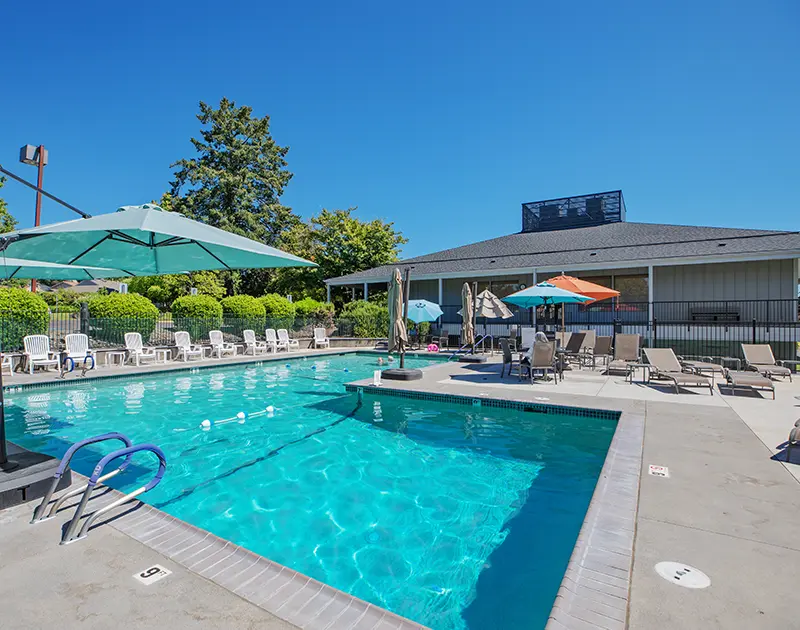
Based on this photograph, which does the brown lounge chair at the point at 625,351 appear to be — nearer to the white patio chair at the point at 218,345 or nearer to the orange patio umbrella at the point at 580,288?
the orange patio umbrella at the point at 580,288

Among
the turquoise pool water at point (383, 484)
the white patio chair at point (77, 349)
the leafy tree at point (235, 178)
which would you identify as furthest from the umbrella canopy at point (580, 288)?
the leafy tree at point (235, 178)

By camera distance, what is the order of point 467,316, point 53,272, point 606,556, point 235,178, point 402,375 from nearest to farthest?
1. point 606,556
2. point 53,272
3. point 402,375
4. point 467,316
5. point 235,178

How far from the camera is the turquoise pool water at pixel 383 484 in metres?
3.46

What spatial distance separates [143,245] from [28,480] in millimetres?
2978

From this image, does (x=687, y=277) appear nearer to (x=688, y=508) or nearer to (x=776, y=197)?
(x=776, y=197)

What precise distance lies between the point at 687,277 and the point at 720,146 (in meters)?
4.89

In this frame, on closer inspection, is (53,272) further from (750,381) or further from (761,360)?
(761,360)

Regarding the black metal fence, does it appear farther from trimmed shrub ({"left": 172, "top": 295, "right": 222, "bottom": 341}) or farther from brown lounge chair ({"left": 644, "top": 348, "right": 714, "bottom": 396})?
trimmed shrub ({"left": 172, "top": 295, "right": 222, "bottom": 341})

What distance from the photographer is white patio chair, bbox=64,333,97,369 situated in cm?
1252

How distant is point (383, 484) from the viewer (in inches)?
206

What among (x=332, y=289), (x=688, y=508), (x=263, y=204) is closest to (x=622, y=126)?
(x=688, y=508)

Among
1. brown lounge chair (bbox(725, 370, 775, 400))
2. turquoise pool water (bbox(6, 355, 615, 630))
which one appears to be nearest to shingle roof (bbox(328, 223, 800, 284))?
brown lounge chair (bbox(725, 370, 775, 400))

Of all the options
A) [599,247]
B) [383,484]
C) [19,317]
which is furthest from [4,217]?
[599,247]

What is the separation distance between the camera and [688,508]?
10.7 ft
